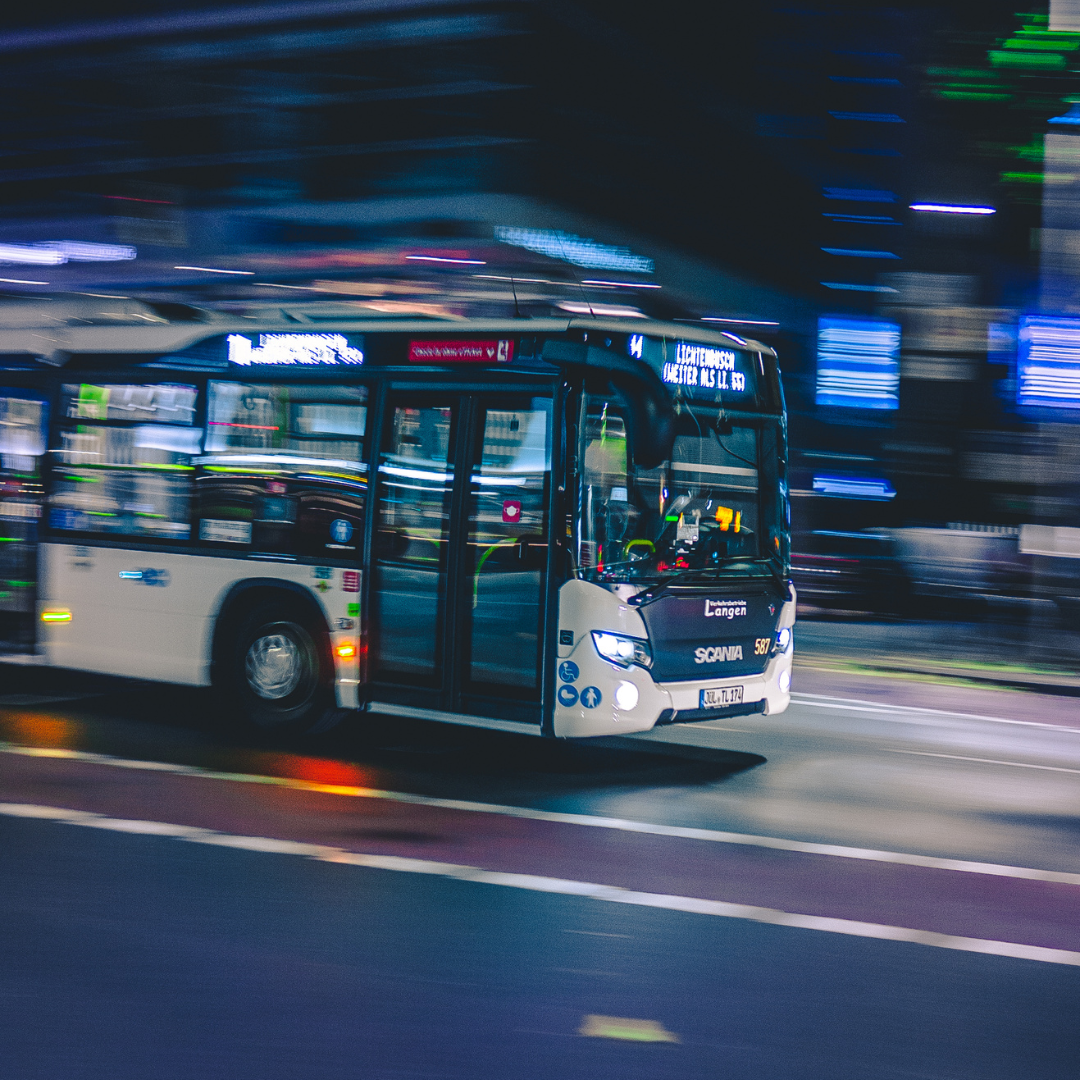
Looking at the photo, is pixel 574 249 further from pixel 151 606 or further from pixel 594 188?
pixel 151 606

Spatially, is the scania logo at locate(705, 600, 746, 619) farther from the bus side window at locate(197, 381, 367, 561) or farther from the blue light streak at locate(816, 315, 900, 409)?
the blue light streak at locate(816, 315, 900, 409)

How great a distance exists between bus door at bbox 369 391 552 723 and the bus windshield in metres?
0.33

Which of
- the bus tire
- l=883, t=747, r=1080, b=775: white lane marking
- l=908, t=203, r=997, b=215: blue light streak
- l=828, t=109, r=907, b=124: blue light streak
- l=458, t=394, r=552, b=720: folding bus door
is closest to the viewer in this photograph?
l=458, t=394, r=552, b=720: folding bus door

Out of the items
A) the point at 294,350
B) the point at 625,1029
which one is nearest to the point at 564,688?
the point at 294,350

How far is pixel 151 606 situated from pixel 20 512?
1753 millimetres

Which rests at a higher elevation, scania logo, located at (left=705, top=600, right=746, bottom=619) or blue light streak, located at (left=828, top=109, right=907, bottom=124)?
blue light streak, located at (left=828, top=109, right=907, bottom=124)

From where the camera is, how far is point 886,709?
40.8 ft

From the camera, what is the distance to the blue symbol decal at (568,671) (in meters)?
8.23

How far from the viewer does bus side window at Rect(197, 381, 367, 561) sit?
925 cm

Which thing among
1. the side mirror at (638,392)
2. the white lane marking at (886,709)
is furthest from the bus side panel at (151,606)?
the white lane marking at (886,709)

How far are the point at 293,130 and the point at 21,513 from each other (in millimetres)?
15244

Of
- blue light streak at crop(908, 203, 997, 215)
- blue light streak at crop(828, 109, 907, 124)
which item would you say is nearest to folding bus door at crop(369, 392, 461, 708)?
blue light streak at crop(908, 203, 997, 215)

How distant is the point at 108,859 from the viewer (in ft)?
20.6

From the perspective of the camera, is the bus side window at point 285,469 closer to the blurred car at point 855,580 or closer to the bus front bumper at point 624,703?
the bus front bumper at point 624,703
